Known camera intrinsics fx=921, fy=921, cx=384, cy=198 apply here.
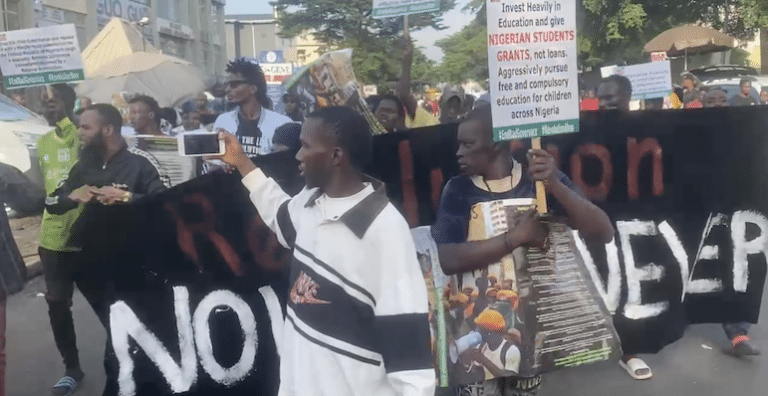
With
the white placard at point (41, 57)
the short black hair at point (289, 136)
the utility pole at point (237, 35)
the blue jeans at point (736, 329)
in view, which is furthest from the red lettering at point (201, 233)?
the blue jeans at point (736, 329)

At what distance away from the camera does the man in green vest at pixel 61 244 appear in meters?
5.05

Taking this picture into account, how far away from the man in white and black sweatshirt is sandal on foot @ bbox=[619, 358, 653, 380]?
3324 millimetres

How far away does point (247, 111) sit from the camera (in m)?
4.98

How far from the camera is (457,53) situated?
8734 mm

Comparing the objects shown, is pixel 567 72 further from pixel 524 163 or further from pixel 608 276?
pixel 608 276

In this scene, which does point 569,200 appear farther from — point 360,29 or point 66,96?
point 66,96

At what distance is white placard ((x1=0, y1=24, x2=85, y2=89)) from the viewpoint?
5.25m

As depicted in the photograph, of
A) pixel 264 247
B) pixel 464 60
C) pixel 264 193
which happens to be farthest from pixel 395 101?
pixel 464 60

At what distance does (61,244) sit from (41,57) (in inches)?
44.2

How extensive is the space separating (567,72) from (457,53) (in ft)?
17.7

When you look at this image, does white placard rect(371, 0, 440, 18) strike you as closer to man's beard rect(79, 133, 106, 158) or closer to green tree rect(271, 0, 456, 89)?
green tree rect(271, 0, 456, 89)

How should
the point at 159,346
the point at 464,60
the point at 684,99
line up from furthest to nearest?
the point at 684,99
the point at 464,60
the point at 159,346

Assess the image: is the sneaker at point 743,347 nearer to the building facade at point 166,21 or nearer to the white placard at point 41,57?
the building facade at point 166,21

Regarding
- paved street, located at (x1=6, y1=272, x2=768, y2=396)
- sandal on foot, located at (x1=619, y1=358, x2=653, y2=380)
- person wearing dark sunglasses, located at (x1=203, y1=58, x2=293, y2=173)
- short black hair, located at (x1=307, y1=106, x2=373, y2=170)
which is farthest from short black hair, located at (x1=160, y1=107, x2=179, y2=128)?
short black hair, located at (x1=307, y1=106, x2=373, y2=170)
